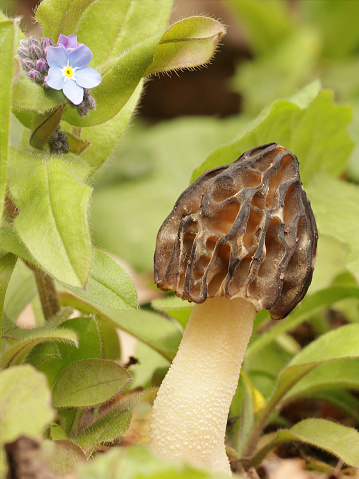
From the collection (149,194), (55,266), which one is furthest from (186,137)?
(55,266)

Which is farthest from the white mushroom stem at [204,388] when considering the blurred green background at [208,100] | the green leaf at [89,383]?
the blurred green background at [208,100]

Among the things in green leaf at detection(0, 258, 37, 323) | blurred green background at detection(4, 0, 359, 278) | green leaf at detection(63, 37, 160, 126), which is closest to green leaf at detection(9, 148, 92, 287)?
green leaf at detection(63, 37, 160, 126)

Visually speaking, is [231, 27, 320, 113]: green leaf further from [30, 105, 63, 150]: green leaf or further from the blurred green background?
[30, 105, 63, 150]: green leaf

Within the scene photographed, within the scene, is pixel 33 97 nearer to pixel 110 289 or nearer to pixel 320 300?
pixel 110 289

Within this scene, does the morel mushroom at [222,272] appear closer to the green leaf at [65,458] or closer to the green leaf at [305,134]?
the green leaf at [65,458]

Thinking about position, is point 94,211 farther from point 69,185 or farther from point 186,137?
point 69,185
